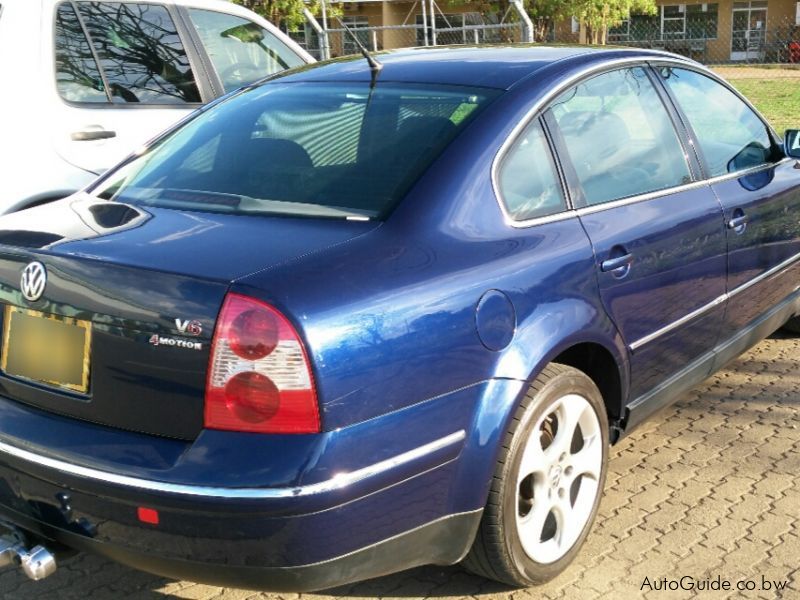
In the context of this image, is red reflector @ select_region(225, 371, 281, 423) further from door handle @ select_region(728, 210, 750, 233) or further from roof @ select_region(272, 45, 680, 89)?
door handle @ select_region(728, 210, 750, 233)

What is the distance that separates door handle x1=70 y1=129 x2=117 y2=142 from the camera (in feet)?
16.9

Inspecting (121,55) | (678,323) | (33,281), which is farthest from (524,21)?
(33,281)

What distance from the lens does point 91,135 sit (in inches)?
205

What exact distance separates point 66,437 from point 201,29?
4.09 metres

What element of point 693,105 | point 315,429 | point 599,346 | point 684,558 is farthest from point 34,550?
point 693,105

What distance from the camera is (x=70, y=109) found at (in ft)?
17.0

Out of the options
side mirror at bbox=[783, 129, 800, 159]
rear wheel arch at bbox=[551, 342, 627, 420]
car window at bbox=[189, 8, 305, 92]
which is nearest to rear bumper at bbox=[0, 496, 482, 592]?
rear wheel arch at bbox=[551, 342, 627, 420]

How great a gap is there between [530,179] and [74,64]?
10.6 ft

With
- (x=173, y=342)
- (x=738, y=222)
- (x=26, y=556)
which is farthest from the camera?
(x=738, y=222)

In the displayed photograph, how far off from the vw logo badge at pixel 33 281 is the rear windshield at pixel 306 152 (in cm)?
55

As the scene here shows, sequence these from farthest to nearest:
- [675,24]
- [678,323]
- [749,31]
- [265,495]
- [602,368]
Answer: [675,24] < [749,31] < [678,323] < [602,368] < [265,495]

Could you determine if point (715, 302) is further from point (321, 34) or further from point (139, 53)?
point (321, 34)

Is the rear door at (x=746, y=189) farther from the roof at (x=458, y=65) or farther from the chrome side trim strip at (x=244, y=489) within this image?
the chrome side trim strip at (x=244, y=489)

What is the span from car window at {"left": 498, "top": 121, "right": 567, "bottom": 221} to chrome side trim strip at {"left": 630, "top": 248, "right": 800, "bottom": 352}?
24.3 inches
